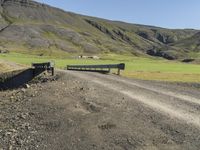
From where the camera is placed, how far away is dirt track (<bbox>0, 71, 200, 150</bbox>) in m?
16.2

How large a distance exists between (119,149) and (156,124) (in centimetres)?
335

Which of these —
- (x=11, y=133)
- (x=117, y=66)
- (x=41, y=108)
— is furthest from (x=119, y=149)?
(x=117, y=66)

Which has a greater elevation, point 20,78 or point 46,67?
point 46,67

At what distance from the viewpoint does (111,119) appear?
1920 centimetres

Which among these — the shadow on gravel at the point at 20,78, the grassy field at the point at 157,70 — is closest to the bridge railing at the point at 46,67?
the shadow on gravel at the point at 20,78

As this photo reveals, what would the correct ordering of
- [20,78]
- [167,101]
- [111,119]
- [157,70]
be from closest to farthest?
1. [111,119]
2. [167,101]
3. [20,78]
4. [157,70]

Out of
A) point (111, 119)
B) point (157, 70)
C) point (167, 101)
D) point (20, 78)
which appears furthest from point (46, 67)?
point (157, 70)

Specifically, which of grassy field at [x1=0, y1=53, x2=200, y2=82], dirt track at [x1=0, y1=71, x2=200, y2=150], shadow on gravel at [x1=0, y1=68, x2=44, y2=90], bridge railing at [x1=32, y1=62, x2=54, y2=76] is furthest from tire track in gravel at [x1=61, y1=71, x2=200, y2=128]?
grassy field at [x1=0, y1=53, x2=200, y2=82]

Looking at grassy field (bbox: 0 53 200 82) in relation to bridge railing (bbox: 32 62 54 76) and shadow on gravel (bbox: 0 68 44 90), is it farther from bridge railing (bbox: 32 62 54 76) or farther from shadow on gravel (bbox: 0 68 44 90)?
shadow on gravel (bbox: 0 68 44 90)

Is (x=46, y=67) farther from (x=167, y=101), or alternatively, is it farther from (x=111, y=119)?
(x=111, y=119)

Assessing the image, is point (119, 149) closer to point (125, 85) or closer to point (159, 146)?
point (159, 146)

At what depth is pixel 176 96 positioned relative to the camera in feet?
85.4

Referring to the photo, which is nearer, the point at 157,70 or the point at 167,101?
the point at 167,101

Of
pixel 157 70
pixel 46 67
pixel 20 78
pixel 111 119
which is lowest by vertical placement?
pixel 157 70
